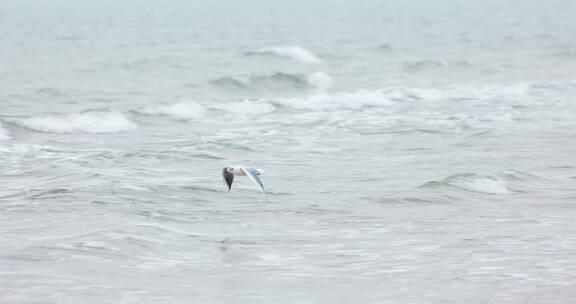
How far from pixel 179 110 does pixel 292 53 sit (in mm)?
19172

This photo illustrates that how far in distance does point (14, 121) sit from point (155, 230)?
385 inches

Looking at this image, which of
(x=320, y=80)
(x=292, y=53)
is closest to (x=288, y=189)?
(x=320, y=80)

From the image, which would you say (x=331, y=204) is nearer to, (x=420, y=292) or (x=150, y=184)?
(x=150, y=184)

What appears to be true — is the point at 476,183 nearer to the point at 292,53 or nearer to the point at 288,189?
the point at 288,189

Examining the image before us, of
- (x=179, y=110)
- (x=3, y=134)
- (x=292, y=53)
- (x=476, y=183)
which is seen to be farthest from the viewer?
(x=292, y=53)

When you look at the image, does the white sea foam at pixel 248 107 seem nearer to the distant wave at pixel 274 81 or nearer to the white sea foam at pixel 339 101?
the white sea foam at pixel 339 101

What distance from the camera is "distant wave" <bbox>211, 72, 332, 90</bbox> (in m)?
28.6

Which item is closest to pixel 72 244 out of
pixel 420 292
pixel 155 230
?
pixel 155 230

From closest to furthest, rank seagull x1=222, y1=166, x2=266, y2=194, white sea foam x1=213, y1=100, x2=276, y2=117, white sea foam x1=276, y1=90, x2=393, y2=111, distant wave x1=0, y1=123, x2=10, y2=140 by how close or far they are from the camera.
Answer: seagull x1=222, y1=166, x2=266, y2=194 → distant wave x1=0, y1=123, x2=10, y2=140 → white sea foam x1=213, y1=100, x2=276, y2=117 → white sea foam x1=276, y1=90, x2=393, y2=111

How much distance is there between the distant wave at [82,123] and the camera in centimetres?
1944

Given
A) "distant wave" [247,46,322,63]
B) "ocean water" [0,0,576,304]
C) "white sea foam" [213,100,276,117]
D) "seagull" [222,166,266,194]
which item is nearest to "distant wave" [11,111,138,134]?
"ocean water" [0,0,576,304]

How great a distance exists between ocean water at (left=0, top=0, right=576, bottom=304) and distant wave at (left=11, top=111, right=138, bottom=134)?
66 mm

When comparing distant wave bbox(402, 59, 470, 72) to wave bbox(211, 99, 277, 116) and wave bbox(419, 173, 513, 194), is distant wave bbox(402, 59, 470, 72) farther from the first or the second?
wave bbox(419, 173, 513, 194)

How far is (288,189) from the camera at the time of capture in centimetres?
1335
